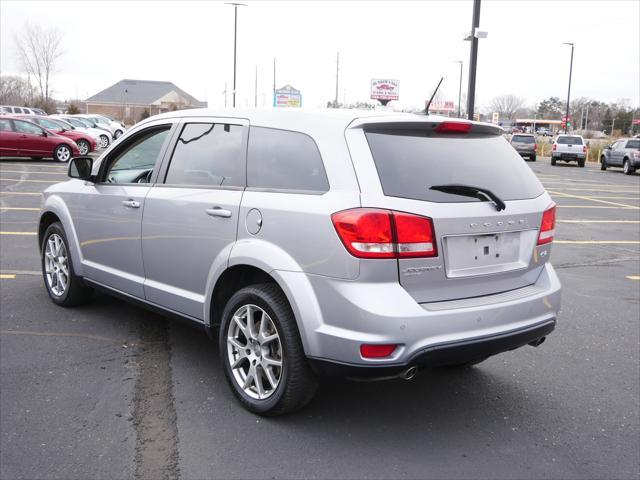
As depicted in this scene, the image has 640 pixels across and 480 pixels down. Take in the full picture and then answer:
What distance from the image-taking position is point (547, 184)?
71.6 feet

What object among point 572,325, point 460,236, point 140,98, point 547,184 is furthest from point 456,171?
point 140,98

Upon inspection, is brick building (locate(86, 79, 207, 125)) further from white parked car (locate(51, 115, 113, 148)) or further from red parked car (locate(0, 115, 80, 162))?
red parked car (locate(0, 115, 80, 162))

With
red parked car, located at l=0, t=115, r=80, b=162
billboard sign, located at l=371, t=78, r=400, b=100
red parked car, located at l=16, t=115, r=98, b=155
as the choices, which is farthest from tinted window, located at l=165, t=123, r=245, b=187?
billboard sign, located at l=371, t=78, r=400, b=100

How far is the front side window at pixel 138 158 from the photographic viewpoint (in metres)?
4.75

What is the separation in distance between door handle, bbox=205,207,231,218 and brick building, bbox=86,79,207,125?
337 ft

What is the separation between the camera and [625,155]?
29781 mm

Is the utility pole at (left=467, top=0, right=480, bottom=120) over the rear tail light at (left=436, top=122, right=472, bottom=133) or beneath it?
over

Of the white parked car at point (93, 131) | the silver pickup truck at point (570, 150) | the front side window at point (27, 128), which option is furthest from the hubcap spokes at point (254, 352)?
the silver pickup truck at point (570, 150)

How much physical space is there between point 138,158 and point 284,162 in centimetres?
191

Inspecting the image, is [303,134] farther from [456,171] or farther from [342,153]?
[456,171]

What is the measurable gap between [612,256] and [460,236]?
6.69 metres

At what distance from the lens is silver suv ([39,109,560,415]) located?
317 cm

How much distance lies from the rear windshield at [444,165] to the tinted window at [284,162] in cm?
33

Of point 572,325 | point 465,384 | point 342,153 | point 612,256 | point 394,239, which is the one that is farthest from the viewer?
point 612,256
